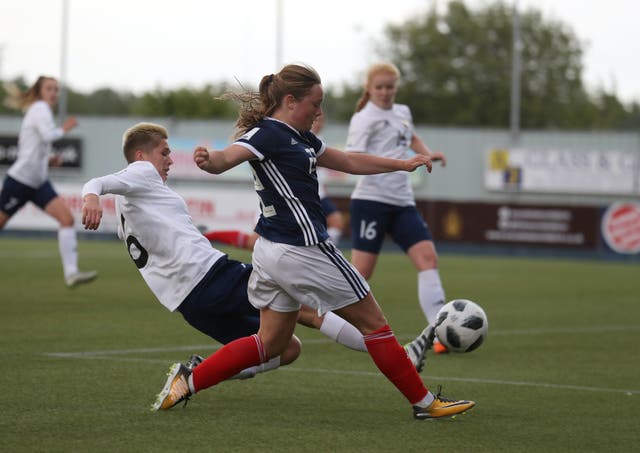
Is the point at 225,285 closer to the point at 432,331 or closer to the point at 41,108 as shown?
the point at 432,331

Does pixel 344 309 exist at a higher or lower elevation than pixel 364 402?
higher

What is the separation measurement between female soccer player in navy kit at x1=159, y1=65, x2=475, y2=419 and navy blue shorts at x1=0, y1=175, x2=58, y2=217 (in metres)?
7.45

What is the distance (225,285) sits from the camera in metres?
6.15

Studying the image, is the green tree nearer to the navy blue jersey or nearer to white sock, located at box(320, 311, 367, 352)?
white sock, located at box(320, 311, 367, 352)

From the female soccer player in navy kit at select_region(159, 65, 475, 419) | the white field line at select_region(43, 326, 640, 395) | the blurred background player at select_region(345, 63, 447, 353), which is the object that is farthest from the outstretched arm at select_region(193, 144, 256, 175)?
the blurred background player at select_region(345, 63, 447, 353)

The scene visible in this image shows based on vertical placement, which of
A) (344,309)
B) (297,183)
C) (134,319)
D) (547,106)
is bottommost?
(134,319)

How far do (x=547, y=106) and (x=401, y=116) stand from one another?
5382 cm

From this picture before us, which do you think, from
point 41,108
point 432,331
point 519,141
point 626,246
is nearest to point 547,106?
point 519,141

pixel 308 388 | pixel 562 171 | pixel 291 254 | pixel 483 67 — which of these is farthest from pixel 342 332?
pixel 483 67

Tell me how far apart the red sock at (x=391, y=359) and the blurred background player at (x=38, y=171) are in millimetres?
7552

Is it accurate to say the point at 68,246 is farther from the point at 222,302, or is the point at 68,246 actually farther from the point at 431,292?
the point at 222,302

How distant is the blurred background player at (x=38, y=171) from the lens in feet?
41.6

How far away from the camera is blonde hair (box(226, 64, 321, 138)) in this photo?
561 centimetres

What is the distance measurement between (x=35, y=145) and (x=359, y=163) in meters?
7.72
